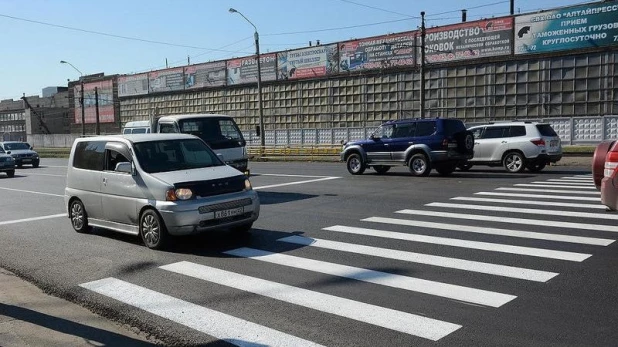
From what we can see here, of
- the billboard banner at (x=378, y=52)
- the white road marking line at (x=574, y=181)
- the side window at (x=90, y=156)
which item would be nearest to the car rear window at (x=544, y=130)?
the white road marking line at (x=574, y=181)

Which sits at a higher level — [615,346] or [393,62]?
[393,62]

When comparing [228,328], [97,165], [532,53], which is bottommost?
[228,328]

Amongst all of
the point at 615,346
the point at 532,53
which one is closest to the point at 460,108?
the point at 532,53

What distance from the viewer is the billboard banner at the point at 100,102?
7188cm

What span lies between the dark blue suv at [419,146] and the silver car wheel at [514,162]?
159 centimetres

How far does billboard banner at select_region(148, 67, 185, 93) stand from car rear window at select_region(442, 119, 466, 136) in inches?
1813

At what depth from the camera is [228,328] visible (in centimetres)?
511

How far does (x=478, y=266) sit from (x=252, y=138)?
142 ft

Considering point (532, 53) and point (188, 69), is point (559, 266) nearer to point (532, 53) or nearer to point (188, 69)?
point (532, 53)

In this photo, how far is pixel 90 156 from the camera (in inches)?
396

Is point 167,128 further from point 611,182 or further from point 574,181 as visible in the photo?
point 574,181

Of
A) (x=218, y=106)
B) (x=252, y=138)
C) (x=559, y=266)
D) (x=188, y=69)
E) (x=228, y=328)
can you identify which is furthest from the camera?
(x=188, y=69)

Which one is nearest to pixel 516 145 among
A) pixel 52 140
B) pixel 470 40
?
pixel 470 40

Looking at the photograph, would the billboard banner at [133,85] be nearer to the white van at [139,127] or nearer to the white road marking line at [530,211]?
the white van at [139,127]
